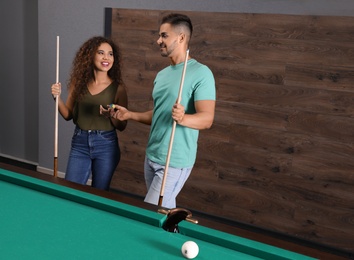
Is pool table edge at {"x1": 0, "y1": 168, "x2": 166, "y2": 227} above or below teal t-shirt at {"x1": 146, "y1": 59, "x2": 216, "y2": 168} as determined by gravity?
below

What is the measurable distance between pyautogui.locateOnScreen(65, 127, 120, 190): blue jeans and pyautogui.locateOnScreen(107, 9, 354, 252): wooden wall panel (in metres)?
1.21

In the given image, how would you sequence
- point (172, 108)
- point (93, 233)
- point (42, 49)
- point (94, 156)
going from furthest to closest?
1. point (42, 49)
2. point (94, 156)
3. point (172, 108)
4. point (93, 233)

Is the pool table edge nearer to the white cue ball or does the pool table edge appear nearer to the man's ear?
the white cue ball

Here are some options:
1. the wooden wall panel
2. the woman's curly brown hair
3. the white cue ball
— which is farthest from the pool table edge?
the wooden wall panel

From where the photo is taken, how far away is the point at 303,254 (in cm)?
149

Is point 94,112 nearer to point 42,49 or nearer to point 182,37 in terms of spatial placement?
point 182,37

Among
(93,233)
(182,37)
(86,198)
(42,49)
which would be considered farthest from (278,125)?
(42,49)

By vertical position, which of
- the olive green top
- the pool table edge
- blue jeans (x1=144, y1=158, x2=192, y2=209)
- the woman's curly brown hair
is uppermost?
the woman's curly brown hair

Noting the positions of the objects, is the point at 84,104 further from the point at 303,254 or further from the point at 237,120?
the point at 303,254

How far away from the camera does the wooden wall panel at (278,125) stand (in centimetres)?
330

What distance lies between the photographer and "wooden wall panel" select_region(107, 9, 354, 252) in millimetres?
3297

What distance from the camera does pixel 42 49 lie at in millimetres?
4680

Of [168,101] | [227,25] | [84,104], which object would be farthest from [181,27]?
[227,25]

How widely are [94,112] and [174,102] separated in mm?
537
